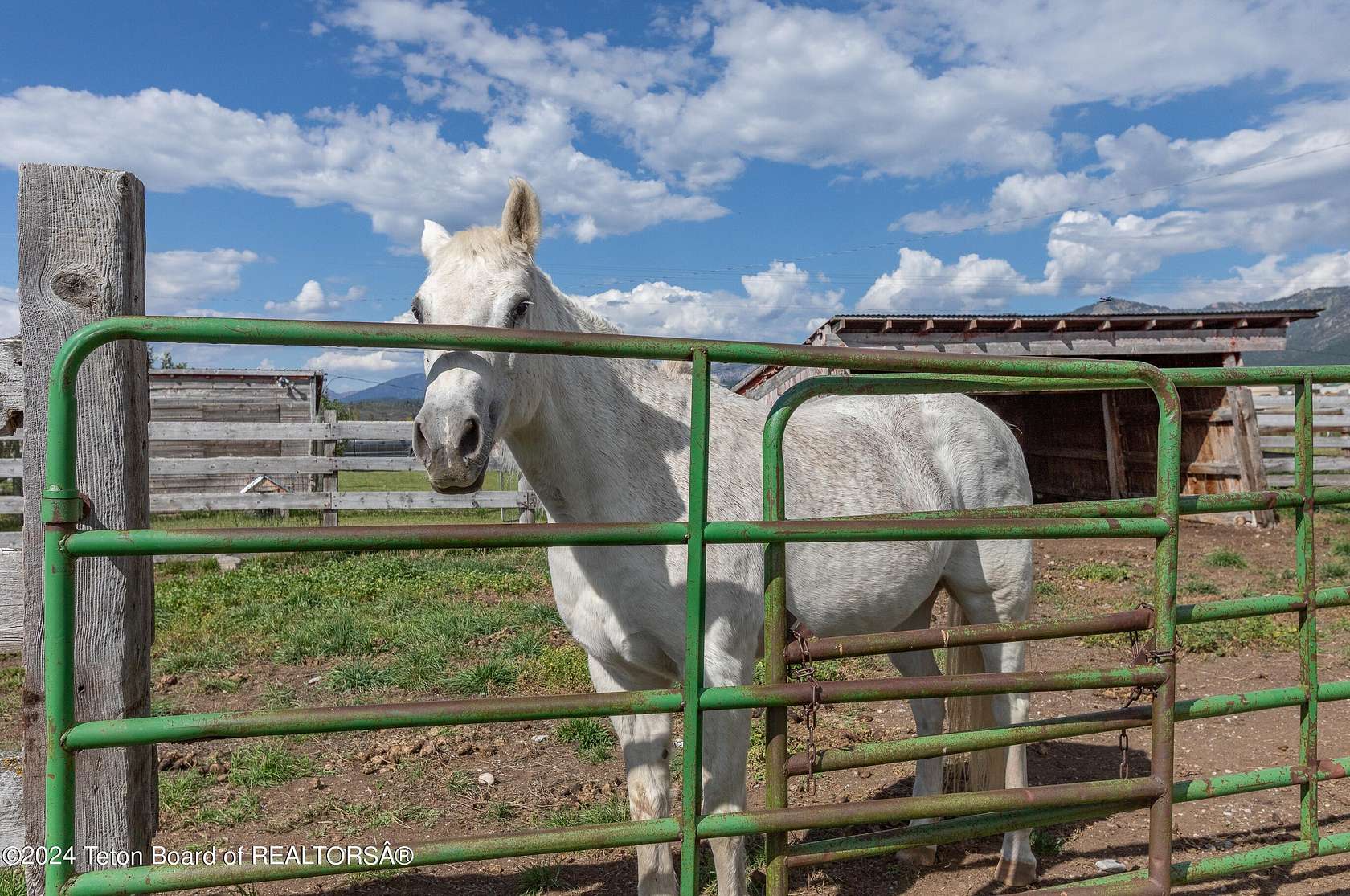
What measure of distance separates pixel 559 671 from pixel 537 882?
2.23m

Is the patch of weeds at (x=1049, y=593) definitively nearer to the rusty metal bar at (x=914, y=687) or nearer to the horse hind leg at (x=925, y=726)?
the horse hind leg at (x=925, y=726)

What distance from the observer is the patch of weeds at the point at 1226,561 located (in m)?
9.41

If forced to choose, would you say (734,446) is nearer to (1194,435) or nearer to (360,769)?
(360,769)

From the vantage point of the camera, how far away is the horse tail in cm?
351

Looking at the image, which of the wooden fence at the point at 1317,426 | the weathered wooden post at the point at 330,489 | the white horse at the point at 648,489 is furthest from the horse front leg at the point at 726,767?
the wooden fence at the point at 1317,426

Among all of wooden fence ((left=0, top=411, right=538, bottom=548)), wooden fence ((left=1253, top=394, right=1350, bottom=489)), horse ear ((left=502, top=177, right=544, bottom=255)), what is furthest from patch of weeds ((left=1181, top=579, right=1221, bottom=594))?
horse ear ((left=502, top=177, right=544, bottom=255))

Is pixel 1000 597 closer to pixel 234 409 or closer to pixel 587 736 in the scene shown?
pixel 587 736

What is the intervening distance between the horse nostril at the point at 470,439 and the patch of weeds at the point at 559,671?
132 inches

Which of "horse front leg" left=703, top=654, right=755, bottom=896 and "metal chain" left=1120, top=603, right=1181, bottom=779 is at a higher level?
"metal chain" left=1120, top=603, right=1181, bottom=779

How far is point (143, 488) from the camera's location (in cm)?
229

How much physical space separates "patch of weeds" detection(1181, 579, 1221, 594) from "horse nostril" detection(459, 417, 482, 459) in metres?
8.11

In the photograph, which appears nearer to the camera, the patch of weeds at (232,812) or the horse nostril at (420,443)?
the horse nostril at (420,443)

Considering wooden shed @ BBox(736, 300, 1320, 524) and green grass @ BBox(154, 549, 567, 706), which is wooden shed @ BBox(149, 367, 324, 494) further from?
wooden shed @ BBox(736, 300, 1320, 524)

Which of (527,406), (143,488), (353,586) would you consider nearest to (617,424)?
(527,406)
